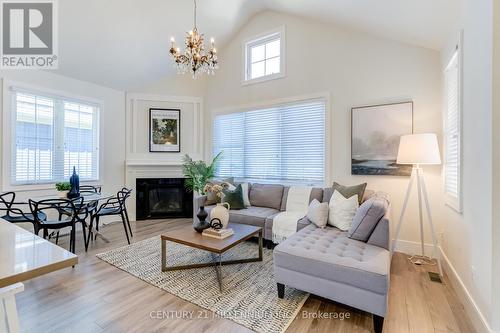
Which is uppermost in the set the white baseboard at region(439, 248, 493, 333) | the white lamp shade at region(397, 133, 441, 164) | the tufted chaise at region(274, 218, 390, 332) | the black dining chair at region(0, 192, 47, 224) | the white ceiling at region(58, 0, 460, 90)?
the white ceiling at region(58, 0, 460, 90)

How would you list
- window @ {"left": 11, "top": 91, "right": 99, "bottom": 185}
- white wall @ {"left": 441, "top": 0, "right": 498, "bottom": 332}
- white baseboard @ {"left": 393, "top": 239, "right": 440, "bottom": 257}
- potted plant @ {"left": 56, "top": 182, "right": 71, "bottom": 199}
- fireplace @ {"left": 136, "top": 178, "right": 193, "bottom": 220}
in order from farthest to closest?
fireplace @ {"left": 136, "top": 178, "right": 193, "bottom": 220}, window @ {"left": 11, "top": 91, "right": 99, "bottom": 185}, potted plant @ {"left": 56, "top": 182, "right": 71, "bottom": 199}, white baseboard @ {"left": 393, "top": 239, "right": 440, "bottom": 257}, white wall @ {"left": 441, "top": 0, "right": 498, "bottom": 332}

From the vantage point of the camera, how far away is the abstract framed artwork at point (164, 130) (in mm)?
5379

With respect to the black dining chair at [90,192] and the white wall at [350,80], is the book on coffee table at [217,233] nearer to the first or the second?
the black dining chair at [90,192]

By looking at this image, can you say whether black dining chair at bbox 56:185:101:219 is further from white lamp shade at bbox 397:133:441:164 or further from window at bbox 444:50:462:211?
window at bbox 444:50:462:211

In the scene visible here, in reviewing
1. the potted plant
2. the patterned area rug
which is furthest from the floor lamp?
the potted plant

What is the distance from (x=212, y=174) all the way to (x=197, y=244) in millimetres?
2757

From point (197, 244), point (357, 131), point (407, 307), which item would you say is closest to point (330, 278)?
point (407, 307)

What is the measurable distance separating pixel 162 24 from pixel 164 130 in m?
2.13

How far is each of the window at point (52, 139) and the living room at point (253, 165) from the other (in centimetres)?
3

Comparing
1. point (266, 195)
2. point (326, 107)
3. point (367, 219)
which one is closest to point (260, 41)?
point (326, 107)

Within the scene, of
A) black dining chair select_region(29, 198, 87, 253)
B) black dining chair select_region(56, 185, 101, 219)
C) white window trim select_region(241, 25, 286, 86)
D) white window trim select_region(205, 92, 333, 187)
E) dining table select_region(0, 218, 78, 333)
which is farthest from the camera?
white window trim select_region(241, 25, 286, 86)

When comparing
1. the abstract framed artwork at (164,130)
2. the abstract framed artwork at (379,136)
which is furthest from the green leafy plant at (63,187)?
the abstract framed artwork at (379,136)

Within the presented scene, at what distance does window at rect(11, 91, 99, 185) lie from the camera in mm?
3760

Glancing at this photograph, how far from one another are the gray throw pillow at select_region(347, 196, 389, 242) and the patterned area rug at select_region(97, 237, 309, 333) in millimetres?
845
